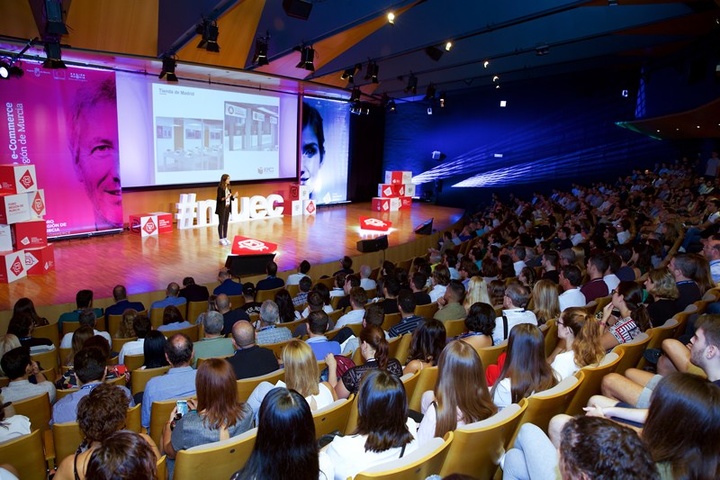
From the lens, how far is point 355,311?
5.08 metres

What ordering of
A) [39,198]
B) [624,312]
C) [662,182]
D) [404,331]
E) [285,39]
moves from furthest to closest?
[662,182], [285,39], [39,198], [404,331], [624,312]

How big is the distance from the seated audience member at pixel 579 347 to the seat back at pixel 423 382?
2.44 ft

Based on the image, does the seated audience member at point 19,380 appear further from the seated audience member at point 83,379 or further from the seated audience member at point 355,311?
the seated audience member at point 355,311

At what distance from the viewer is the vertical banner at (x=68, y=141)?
32.7 feet

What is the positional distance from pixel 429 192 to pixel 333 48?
857 centimetres

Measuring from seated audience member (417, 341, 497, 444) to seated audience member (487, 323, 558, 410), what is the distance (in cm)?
37

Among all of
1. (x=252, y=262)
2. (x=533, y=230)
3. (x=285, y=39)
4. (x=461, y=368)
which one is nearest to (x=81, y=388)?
(x=461, y=368)

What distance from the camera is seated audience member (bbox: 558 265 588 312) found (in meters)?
4.98

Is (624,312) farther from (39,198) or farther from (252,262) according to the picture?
(39,198)

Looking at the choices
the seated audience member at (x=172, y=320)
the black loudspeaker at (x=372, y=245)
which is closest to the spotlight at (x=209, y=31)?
the black loudspeaker at (x=372, y=245)

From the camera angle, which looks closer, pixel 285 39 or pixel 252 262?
pixel 252 262

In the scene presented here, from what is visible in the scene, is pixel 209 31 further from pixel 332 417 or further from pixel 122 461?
pixel 122 461

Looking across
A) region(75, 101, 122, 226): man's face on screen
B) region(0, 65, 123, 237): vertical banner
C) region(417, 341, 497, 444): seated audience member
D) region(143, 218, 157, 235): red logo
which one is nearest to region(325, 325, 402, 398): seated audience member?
region(417, 341, 497, 444): seated audience member

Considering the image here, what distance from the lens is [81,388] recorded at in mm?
3309
